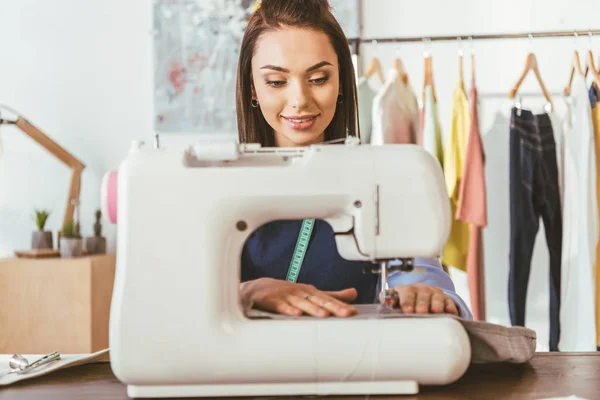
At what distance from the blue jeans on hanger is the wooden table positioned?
150 cm

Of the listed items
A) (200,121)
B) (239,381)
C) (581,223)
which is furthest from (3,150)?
(239,381)

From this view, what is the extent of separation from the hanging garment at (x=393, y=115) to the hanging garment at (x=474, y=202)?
206 millimetres

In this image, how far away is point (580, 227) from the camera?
2357 millimetres

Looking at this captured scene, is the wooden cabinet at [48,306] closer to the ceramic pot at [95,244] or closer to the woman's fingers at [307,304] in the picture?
the ceramic pot at [95,244]

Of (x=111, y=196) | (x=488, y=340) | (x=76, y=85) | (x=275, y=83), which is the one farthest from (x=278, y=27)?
(x=76, y=85)

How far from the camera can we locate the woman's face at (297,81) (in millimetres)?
1269

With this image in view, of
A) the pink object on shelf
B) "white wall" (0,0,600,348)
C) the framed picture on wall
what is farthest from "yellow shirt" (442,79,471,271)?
the pink object on shelf

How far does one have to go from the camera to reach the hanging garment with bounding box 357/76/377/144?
2.47m

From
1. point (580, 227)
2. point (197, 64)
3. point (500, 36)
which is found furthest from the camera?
point (197, 64)

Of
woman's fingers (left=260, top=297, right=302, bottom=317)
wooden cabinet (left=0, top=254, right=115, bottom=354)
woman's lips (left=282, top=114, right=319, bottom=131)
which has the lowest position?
wooden cabinet (left=0, top=254, right=115, bottom=354)

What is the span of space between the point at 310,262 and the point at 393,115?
3.87ft

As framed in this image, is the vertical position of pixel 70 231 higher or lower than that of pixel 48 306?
higher

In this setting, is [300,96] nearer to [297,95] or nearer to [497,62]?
[297,95]

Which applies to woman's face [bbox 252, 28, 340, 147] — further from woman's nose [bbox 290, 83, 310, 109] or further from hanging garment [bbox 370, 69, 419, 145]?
hanging garment [bbox 370, 69, 419, 145]
